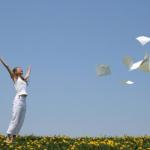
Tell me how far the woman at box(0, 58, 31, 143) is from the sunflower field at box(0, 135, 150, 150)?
0.30m

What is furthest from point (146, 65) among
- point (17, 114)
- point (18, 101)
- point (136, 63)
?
point (17, 114)

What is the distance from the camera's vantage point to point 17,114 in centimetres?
1077

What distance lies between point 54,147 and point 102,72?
9244mm

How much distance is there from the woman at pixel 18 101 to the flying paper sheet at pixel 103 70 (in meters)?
9.37

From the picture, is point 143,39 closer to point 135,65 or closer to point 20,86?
point 135,65

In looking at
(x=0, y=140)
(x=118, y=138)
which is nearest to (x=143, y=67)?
(x=0, y=140)

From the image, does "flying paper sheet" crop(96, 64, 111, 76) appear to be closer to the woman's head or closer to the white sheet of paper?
the white sheet of paper

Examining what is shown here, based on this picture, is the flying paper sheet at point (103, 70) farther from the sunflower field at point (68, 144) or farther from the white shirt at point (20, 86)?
the white shirt at point (20, 86)

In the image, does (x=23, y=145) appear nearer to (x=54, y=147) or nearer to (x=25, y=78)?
(x=54, y=147)

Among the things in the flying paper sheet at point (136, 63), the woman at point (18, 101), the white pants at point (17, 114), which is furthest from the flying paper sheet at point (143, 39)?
the white pants at point (17, 114)

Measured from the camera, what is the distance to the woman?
10508mm

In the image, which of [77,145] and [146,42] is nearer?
[146,42]

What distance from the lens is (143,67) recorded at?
3.64 feet

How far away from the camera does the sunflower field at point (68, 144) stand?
9789 millimetres
